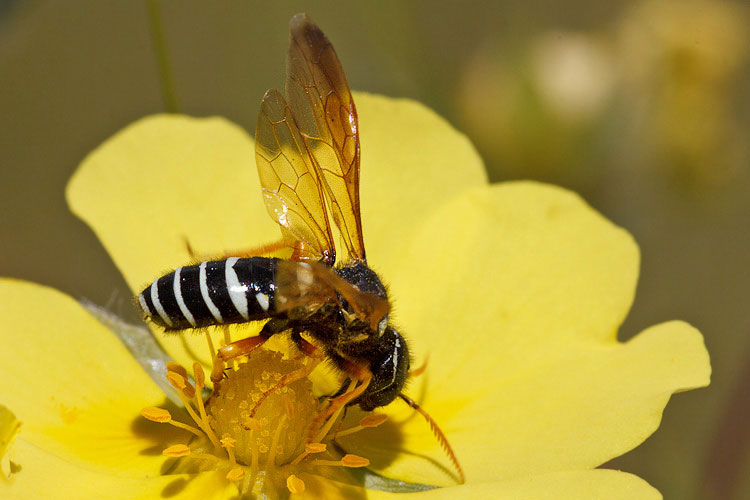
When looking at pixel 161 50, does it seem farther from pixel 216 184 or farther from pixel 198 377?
pixel 198 377

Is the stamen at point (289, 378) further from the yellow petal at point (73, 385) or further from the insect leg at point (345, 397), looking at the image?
the yellow petal at point (73, 385)

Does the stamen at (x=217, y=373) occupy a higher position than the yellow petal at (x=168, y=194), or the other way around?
the yellow petal at (x=168, y=194)

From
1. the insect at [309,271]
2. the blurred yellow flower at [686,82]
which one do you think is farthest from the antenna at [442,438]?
the blurred yellow flower at [686,82]

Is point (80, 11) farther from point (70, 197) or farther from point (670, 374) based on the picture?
point (670, 374)

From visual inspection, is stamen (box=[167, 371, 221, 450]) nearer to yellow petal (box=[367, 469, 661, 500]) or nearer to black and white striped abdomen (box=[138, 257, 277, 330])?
black and white striped abdomen (box=[138, 257, 277, 330])

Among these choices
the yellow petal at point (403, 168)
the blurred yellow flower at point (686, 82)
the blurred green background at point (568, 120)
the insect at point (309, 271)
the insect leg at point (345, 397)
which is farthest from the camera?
the blurred yellow flower at point (686, 82)

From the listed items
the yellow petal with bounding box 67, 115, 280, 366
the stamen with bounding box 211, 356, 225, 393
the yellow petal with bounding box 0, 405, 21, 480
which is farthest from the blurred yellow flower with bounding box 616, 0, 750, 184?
the yellow petal with bounding box 0, 405, 21, 480

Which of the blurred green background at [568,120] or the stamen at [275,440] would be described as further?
the blurred green background at [568,120]

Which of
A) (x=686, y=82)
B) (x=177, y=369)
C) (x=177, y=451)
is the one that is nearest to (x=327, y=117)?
(x=177, y=369)
